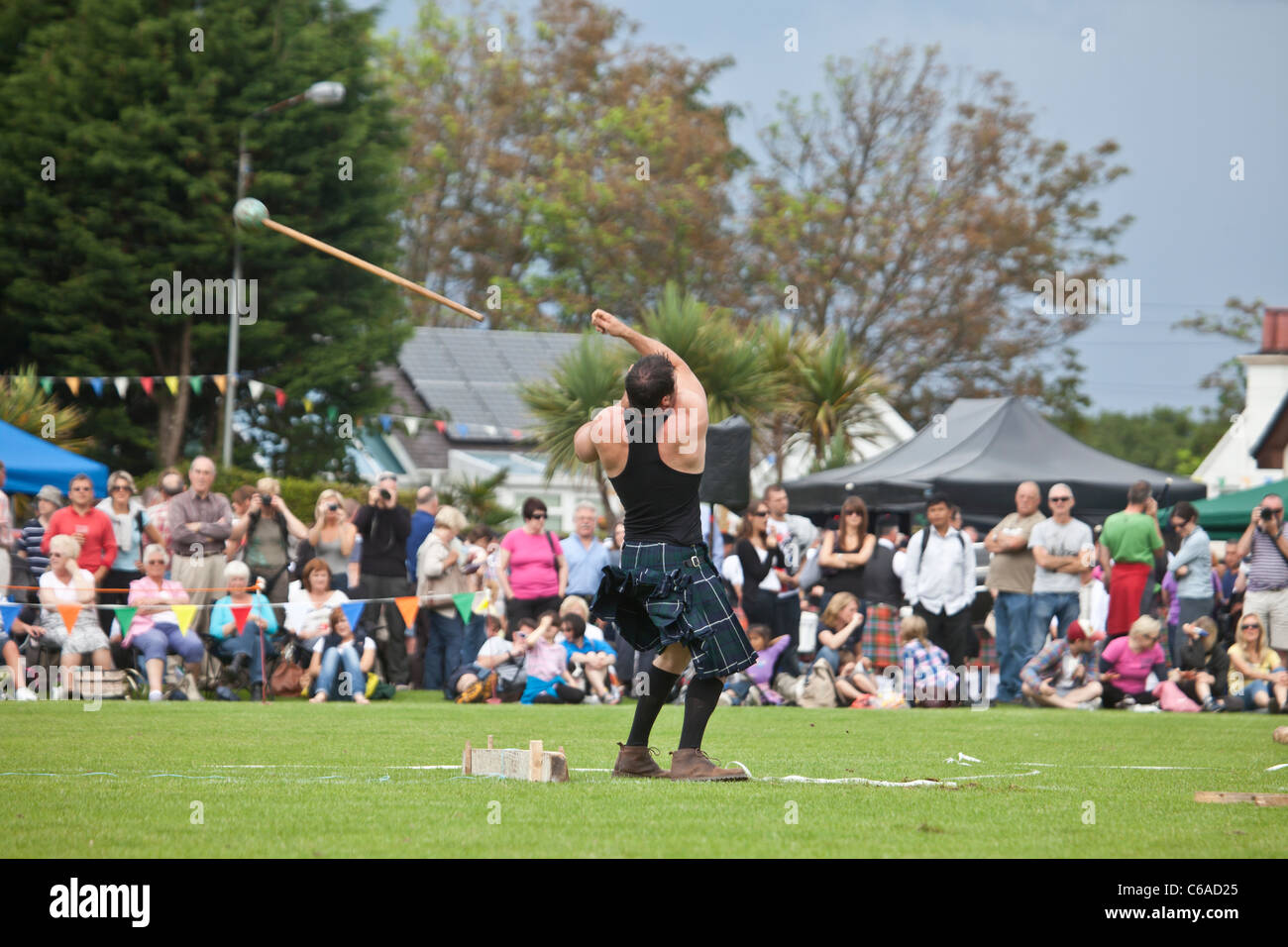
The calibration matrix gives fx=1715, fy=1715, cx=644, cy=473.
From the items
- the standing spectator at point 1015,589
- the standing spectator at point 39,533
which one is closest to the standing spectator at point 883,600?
the standing spectator at point 1015,589

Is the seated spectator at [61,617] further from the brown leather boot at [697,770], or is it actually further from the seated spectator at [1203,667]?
the seated spectator at [1203,667]

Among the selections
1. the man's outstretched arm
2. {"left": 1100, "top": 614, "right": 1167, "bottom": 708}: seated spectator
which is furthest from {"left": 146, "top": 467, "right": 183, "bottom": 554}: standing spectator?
the man's outstretched arm

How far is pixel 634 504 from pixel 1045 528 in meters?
7.91

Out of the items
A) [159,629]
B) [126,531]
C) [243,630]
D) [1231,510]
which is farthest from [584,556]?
[1231,510]

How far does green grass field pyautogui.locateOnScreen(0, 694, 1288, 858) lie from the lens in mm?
5059

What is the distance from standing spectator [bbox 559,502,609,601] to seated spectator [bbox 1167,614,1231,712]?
5.05 m

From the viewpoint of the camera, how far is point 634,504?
6.98m

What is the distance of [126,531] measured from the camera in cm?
1466

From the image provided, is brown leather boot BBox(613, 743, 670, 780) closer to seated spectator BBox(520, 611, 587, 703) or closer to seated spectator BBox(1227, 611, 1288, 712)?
seated spectator BBox(520, 611, 587, 703)

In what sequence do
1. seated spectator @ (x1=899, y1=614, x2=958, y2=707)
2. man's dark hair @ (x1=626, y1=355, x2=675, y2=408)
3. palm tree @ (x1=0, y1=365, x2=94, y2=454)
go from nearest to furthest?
man's dark hair @ (x1=626, y1=355, x2=675, y2=408), seated spectator @ (x1=899, y1=614, x2=958, y2=707), palm tree @ (x1=0, y1=365, x2=94, y2=454)

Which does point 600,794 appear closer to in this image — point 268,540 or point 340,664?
point 340,664

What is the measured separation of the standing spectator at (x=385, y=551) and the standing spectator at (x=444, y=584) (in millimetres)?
202

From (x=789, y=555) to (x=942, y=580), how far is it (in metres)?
1.84

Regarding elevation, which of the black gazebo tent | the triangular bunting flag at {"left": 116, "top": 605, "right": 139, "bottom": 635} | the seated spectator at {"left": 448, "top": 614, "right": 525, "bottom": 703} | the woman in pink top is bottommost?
the seated spectator at {"left": 448, "top": 614, "right": 525, "bottom": 703}
